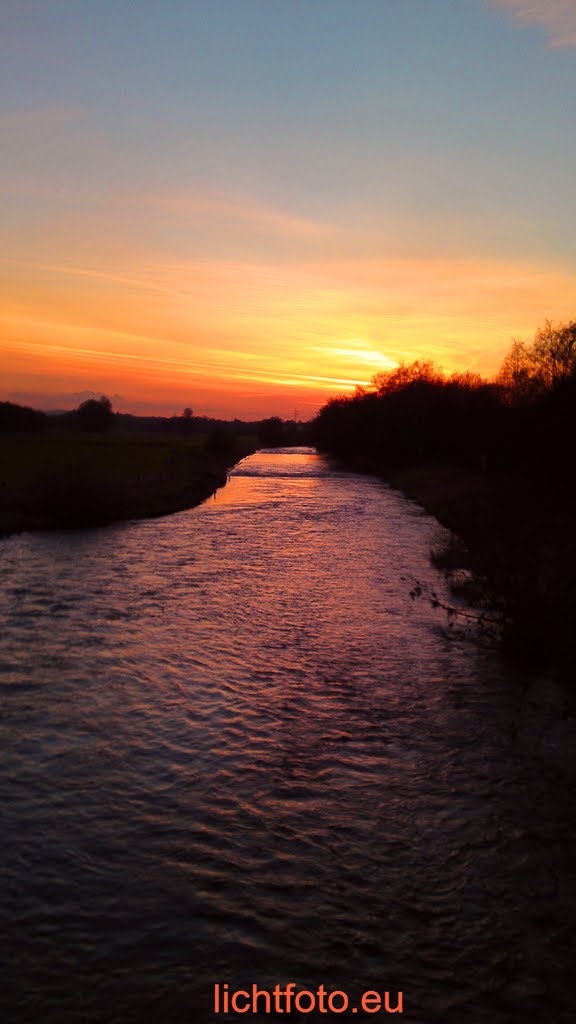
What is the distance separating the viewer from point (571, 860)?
24.5 feet

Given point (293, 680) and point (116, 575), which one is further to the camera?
point (116, 575)

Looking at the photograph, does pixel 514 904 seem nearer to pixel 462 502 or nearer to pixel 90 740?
pixel 90 740

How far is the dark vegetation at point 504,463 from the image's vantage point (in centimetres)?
1322

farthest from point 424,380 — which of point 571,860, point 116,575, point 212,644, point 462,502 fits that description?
point 571,860

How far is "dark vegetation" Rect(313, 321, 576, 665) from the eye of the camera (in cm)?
1322

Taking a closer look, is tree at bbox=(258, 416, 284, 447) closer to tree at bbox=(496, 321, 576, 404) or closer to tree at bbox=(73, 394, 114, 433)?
tree at bbox=(73, 394, 114, 433)

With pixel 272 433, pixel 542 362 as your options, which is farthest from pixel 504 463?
pixel 272 433

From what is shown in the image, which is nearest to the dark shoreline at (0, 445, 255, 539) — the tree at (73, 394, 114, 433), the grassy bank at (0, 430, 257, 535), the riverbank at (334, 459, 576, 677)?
the grassy bank at (0, 430, 257, 535)

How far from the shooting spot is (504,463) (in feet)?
130

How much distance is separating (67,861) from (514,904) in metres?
4.42

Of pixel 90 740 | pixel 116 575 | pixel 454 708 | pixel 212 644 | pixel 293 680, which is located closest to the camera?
pixel 90 740

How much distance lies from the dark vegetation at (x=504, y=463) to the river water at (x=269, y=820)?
1585 millimetres

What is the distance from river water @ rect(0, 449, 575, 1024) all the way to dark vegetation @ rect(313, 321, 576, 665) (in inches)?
62.4

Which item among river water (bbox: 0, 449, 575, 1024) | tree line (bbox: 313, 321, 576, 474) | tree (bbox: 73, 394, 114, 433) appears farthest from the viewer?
tree (bbox: 73, 394, 114, 433)
